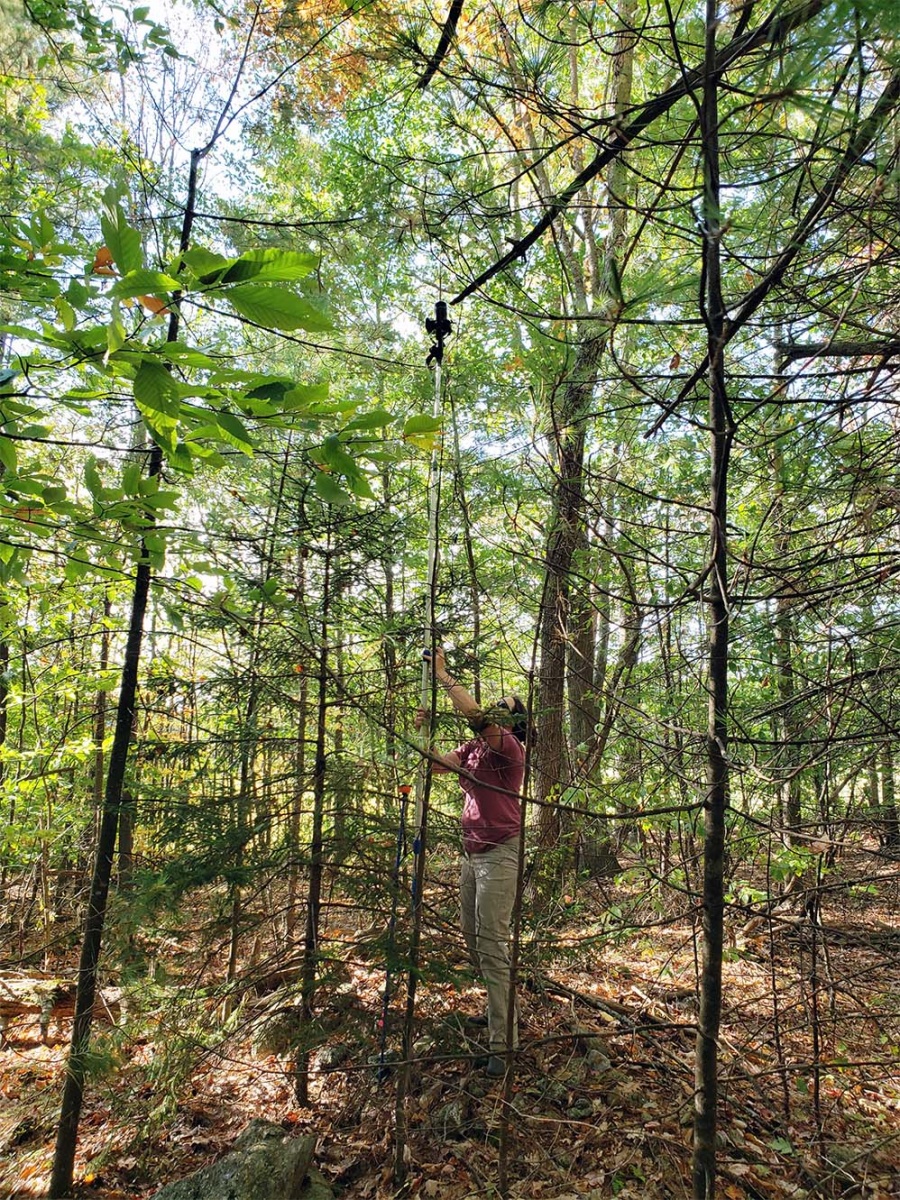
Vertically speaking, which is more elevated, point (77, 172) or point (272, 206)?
point (272, 206)

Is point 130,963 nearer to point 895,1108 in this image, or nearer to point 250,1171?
point 250,1171

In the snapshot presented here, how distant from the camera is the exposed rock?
279cm

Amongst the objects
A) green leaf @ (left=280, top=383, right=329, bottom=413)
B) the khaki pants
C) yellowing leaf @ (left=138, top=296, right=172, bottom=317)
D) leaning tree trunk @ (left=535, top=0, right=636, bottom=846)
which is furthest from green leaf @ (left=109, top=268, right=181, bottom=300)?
the khaki pants

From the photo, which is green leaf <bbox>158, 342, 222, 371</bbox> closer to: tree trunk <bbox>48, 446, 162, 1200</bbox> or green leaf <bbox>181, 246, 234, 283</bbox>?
green leaf <bbox>181, 246, 234, 283</bbox>

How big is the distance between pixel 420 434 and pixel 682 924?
5.95 metres

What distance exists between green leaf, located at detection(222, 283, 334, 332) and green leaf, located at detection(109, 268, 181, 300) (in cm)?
10

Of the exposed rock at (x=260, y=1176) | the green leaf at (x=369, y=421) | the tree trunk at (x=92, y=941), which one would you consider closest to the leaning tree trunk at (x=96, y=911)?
the tree trunk at (x=92, y=941)

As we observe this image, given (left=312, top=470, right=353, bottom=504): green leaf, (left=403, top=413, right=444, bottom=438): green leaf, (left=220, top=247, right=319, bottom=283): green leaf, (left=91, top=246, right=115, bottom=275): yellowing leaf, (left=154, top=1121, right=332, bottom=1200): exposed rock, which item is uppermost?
(left=91, top=246, right=115, bottom=275): yellowing leaf

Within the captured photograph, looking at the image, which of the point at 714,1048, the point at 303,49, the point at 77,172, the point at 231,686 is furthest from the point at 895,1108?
the point at 77,172

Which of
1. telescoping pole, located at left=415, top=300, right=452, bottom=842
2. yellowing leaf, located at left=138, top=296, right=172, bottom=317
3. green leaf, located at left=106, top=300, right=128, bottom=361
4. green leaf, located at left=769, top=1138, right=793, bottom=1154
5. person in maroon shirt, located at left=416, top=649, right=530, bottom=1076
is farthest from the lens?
person in maroon shirt, located at left=416, top=649, right=530, bottom=1076

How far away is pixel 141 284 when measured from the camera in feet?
3.58

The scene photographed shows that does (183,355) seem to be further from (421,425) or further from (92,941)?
(92,941)

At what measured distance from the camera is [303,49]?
3016 mm

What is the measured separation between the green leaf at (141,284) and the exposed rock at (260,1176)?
3.51m
